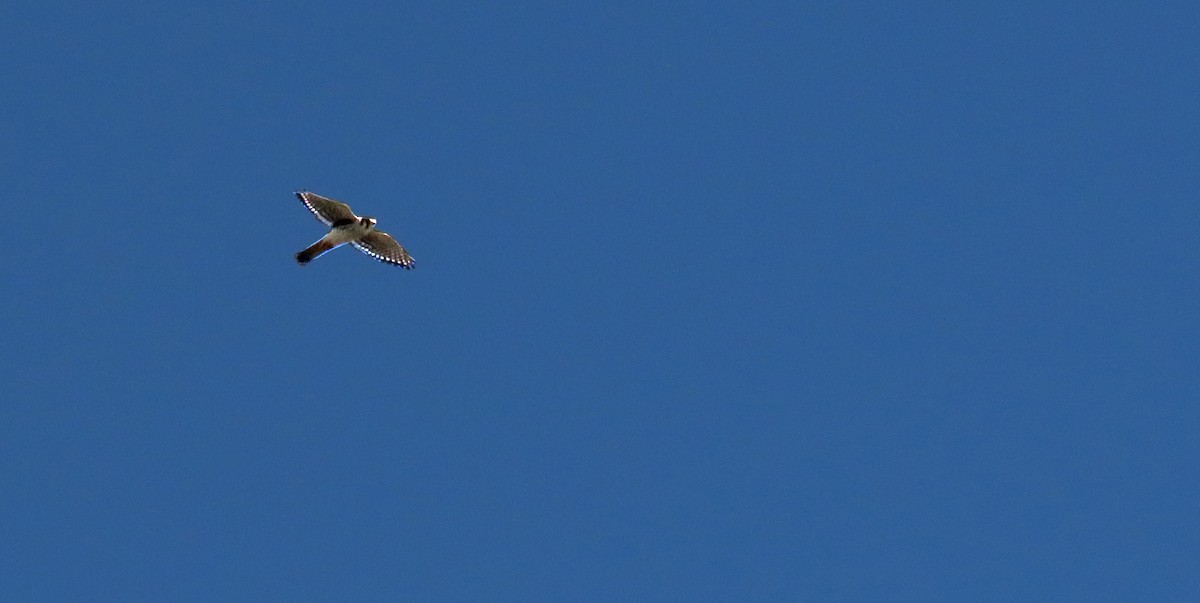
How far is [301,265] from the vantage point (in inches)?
1137

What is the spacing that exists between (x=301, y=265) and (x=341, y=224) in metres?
0.97

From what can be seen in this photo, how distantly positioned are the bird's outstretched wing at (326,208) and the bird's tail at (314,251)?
1.01ft

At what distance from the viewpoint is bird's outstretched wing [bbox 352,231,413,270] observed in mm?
29766

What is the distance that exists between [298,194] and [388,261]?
1.87 metres

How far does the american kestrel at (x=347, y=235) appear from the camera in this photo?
29.0 m

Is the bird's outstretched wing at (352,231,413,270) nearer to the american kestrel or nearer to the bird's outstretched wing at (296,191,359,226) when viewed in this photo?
the american kestrel

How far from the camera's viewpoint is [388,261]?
98.3 feet

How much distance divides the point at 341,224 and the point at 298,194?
82cm

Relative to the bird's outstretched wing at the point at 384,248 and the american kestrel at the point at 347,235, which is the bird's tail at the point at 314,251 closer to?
the american kestrel at the point at 347,235

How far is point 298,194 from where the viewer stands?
29.1 metres

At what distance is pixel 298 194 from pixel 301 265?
115 centimetres

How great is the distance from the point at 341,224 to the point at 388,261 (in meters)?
1.08

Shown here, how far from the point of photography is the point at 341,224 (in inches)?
1155

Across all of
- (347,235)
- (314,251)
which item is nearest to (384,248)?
(347,235)
